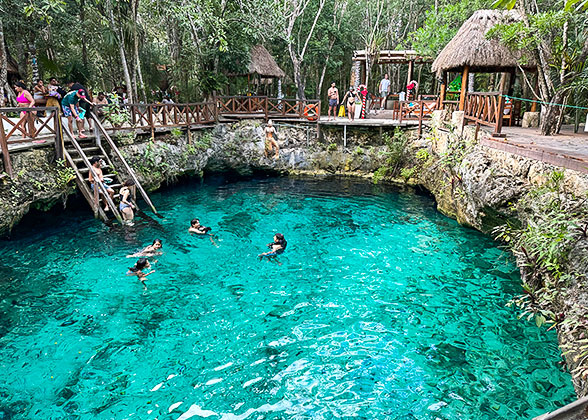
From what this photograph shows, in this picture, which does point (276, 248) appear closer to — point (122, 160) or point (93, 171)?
point (93, 171)

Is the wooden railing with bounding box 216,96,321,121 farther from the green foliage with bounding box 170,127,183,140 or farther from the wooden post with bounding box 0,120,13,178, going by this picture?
the wooden post with bounding box 0,120,13,178

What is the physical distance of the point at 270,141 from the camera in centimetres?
1895

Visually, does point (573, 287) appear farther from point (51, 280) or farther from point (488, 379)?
point (51, 280)

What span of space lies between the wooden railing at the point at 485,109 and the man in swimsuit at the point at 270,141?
28.2ft

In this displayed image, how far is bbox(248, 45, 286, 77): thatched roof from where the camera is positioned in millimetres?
21141

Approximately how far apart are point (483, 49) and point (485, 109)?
3.69m

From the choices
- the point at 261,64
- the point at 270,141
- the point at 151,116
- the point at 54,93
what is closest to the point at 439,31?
the point at 261,64

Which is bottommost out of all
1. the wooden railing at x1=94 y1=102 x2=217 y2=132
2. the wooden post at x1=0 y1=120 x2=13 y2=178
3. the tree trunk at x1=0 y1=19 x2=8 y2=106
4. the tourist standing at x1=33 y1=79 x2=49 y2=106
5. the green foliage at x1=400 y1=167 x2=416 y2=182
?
the green foliage at x1=400 y1=167 x2=416 y2=182

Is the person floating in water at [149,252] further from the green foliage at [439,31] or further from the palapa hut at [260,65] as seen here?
the green foliage at [439,31]

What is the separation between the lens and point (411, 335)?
7367mm

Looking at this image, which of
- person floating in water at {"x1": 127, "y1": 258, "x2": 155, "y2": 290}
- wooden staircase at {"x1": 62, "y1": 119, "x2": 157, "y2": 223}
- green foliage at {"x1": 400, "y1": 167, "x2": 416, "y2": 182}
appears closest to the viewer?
person floating in water at {"x1": 127, "y1": 258, "x2": 155, "y2": 290}

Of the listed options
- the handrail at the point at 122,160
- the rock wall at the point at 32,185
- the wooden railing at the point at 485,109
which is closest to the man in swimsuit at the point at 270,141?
the handrail at the point at 122,160

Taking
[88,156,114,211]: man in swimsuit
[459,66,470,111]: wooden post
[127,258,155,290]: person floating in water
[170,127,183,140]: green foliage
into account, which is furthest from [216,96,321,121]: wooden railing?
[127,258,155,290]: person floating in water

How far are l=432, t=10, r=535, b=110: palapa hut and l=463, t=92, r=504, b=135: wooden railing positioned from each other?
110cm
